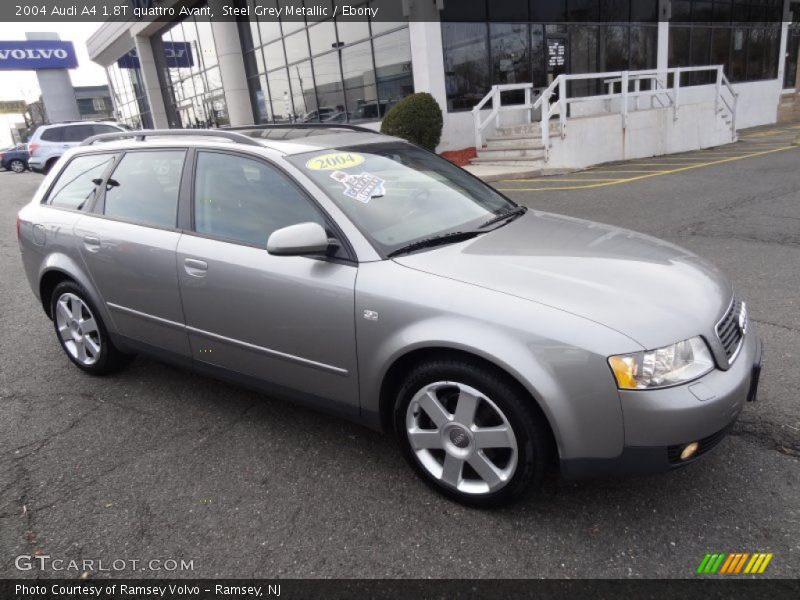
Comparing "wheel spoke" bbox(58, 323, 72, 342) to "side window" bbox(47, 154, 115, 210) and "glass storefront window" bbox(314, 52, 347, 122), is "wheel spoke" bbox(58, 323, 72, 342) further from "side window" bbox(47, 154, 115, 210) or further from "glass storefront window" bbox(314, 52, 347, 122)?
"glass storefront window" bbox(314, 52, 347, 122)

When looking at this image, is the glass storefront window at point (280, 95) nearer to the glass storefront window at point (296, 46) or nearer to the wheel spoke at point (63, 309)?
the glass storefront window at point (296, 46)

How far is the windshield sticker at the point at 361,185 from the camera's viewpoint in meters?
2.87

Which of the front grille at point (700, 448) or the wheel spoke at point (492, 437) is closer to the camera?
the front grille at point (700, 448)

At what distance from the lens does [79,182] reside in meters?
3.99

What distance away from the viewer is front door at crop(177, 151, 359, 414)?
264 centimetres

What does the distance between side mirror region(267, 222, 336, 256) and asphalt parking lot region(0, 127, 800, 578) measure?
1107 mm

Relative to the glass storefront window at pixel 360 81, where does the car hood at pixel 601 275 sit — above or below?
below

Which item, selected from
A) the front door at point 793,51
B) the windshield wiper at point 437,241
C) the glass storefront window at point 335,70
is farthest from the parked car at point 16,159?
the front door at point 793,51

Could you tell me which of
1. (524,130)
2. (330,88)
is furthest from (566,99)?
(330,88)

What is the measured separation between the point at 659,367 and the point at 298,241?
5.10 ft

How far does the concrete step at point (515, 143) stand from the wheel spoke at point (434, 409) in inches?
445

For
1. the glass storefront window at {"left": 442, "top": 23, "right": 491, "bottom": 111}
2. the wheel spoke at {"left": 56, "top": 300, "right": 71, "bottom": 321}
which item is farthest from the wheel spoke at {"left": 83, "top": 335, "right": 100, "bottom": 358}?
the glass storefront window at {"left": 442, "top": 23, "right": 491, "bottom": 111}

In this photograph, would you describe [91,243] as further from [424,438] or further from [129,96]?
[129,96]

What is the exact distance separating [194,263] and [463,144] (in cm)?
1327
